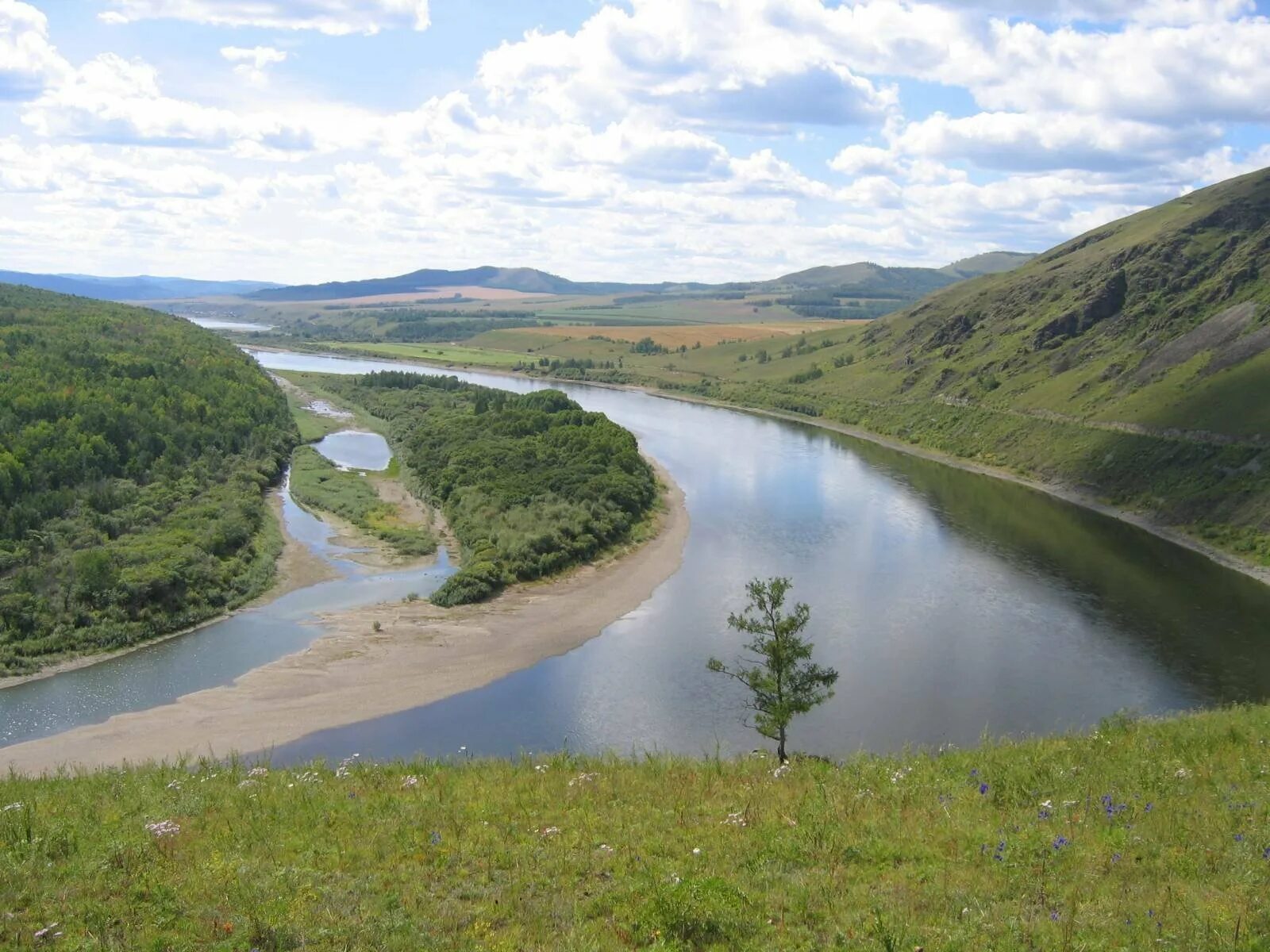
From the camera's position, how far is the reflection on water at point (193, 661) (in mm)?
39000

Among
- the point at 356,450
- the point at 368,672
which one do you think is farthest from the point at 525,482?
Result: the point at 356,450

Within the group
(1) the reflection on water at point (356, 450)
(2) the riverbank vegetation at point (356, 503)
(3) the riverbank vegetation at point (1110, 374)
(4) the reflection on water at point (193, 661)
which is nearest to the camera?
(4) the reflection on water at point (193, 661)

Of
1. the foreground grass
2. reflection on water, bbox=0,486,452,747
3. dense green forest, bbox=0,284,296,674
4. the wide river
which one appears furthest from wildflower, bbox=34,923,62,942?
dense green forest, bbox=0,284,296,674

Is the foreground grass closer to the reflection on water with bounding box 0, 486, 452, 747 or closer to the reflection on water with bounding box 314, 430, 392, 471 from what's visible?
the reflection on water with bounding box 0, 486, 452, 747

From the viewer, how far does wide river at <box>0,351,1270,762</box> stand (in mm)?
38281

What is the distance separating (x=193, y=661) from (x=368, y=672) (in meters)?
8.67

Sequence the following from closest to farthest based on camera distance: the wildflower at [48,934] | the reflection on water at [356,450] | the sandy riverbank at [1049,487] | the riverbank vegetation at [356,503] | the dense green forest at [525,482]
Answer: the wildflower at [48,934] → the dense green forest at [525,482] → the sandy riverbank at [1049,487] → the riverbank vegetation at [356,503] → the reflection on water at [356,450]

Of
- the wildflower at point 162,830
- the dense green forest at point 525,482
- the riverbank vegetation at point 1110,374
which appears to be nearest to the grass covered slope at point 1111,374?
the riverbank vegetation at point 1110,374

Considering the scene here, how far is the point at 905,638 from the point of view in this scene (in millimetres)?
49562

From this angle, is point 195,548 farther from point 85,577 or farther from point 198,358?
point 198,358

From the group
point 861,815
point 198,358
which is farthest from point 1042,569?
point 198,358

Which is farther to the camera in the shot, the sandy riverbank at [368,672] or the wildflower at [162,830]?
the sandy riverbank at [368,672]

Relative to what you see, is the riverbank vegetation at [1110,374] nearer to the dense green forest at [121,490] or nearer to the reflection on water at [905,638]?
the reflection on water at [905,638]

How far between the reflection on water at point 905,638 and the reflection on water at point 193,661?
9321 millimetres
